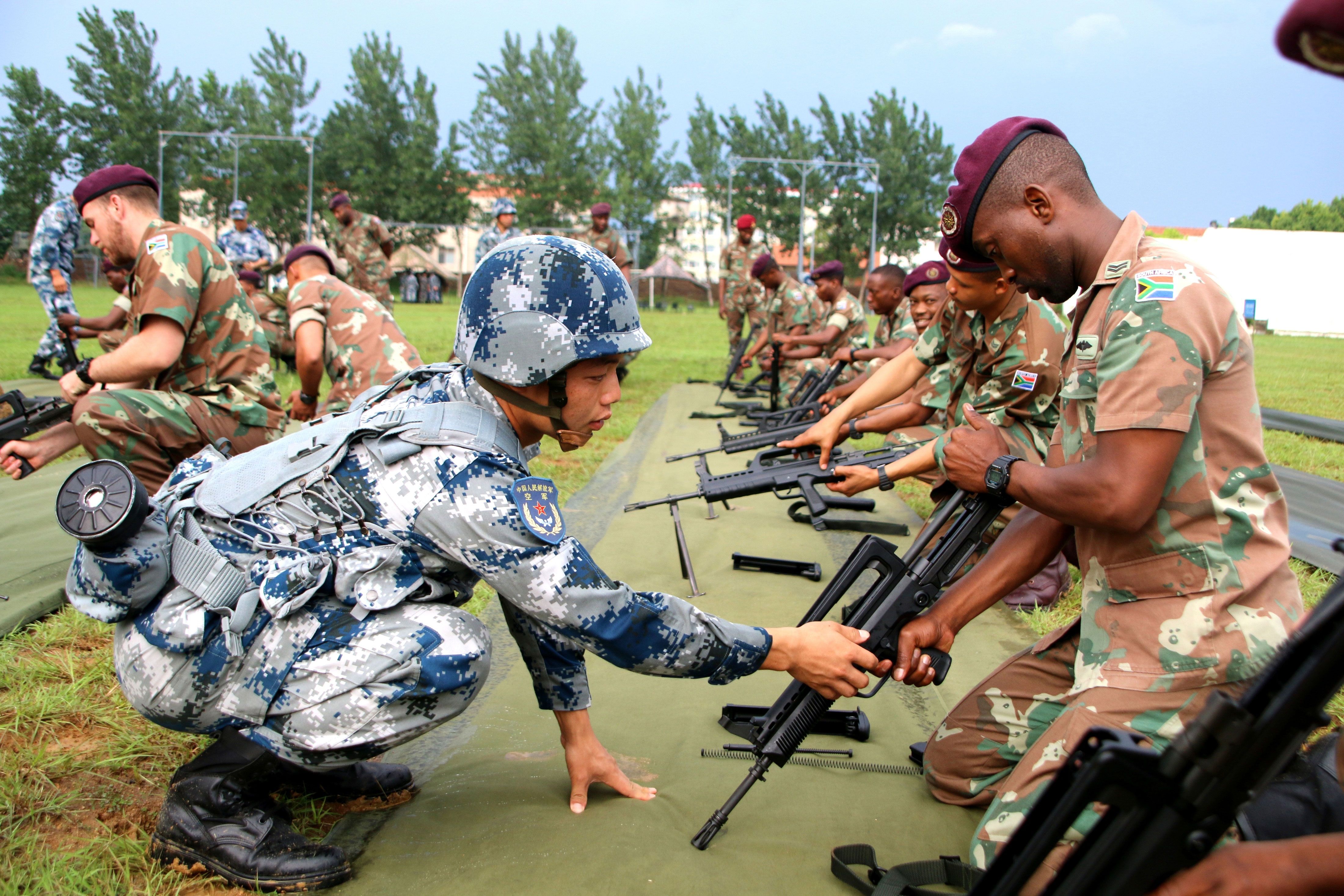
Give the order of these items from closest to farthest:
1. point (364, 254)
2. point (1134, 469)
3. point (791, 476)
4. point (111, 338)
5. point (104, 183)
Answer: point (1134, 469)
point (791, 476)
point (104, 183)
point (111, 338)
point (364, 254)

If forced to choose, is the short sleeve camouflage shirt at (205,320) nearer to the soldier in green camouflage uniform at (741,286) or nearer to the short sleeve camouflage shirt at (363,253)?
the short sleeve camouflage shirt at (363,253)

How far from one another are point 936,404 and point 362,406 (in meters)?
3.20

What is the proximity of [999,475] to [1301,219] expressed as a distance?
836 centimetres

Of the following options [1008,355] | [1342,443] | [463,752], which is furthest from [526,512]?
[1342,443]

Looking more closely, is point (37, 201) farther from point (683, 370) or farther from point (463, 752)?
point (463, 752)

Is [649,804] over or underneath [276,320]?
underneath

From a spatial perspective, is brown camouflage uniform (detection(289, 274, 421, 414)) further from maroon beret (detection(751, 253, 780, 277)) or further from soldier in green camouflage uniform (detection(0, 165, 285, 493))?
maroon beret (detection(751, 253, 780, 277))

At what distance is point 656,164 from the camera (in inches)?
2206

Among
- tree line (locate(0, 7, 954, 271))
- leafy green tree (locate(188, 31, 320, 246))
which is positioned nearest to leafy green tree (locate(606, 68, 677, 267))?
tree line (locate(0, 7, 954, 271))

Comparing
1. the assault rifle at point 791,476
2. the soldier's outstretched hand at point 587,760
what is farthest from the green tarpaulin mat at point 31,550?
the assault rifle at point 791,476

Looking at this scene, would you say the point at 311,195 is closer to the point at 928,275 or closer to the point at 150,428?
the point at 928,275

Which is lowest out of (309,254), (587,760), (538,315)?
(587,760)

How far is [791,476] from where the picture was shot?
3848mm

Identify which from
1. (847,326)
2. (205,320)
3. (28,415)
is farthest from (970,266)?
(847,326)
